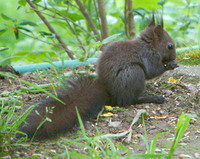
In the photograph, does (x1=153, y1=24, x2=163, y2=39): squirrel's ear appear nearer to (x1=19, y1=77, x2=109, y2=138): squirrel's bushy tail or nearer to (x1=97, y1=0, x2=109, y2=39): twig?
(x1=19, y1=77, x2=109, y2=138): squirrel's bushy tail

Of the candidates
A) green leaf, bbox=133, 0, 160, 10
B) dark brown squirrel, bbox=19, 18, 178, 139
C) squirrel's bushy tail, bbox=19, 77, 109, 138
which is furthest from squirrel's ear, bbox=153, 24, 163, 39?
green leaf, bbox=133, 0, 160, 10

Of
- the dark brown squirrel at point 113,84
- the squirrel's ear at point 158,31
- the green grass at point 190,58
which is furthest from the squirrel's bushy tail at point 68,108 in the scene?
the green grass at point 190,58

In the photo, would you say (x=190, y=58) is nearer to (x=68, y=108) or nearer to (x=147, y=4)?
(x=147, y=4)

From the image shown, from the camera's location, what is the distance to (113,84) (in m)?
2.58

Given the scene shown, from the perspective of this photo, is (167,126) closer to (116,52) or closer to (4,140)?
(116,52)

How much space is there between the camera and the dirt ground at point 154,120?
176cm

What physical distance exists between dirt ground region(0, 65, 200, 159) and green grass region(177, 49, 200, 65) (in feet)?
0.90

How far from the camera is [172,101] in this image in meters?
2.68

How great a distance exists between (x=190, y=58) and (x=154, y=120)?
4.62 feet

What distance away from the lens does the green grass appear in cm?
344

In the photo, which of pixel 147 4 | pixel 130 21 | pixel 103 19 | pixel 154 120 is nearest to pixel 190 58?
pixel 130 21

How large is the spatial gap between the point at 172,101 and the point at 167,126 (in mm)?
509

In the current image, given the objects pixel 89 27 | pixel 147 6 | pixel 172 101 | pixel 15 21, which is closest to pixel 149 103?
pixel 172 101

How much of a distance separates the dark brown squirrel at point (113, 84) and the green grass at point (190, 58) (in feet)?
1.50
